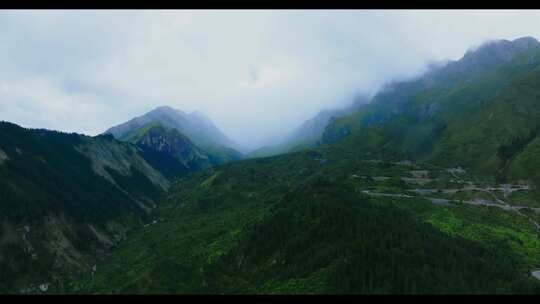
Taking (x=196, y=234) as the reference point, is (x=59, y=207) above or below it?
above

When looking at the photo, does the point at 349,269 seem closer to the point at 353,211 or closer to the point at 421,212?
the point at 353,211

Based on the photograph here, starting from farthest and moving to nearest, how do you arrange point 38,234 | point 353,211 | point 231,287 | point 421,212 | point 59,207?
1. point 59,207
2. point 421,212
3. point 38,234
4. point 353,211
5. point 231,287

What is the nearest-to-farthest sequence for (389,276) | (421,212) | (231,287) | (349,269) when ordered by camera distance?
(389,276) < (349,269) < (231,287) < (421,212)

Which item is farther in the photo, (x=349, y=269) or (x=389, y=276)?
(x=349, y=269)

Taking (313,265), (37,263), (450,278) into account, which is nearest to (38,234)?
(37,263)

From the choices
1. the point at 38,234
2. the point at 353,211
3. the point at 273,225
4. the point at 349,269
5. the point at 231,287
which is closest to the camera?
the point at 349,269

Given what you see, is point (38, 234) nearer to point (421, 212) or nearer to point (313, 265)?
point (313, 265)

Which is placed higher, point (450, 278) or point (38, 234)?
point (38, 234)

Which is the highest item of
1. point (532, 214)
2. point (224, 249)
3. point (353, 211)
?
point (353, 211)

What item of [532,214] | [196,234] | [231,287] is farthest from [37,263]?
[532,214]
